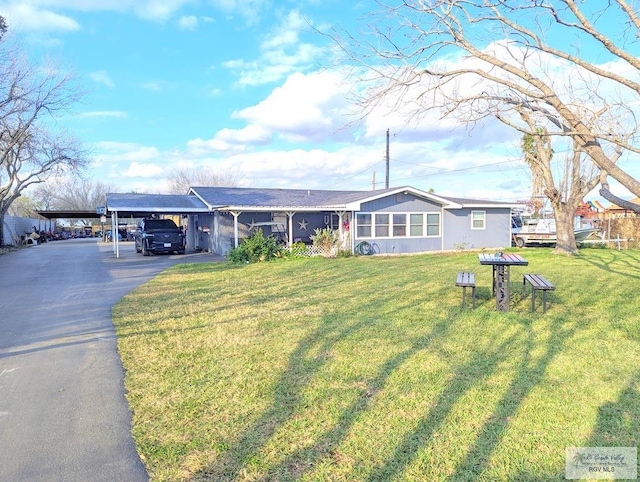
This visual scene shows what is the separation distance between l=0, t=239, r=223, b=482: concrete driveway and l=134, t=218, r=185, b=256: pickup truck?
10895 millimetres

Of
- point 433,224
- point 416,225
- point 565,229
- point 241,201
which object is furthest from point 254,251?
point 565,229

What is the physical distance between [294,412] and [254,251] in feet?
42.5

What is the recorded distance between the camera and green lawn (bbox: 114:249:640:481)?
2.84m

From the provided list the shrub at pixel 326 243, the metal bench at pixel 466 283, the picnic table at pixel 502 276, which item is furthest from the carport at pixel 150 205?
the picnic table at pixel 502 276

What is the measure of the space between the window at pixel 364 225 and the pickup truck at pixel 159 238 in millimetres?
8482

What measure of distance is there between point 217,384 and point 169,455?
1.20 meters

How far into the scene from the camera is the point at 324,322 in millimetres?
6426

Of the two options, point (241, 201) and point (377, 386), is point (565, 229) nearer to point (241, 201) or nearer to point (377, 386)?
point (241, 201)

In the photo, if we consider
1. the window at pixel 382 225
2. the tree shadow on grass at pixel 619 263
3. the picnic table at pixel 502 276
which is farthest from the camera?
the window at pixel 382 225

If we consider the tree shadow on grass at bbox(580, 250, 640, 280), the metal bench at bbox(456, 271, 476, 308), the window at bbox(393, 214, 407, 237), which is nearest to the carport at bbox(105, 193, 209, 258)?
the window at bbox(393, 214, 407, 237)

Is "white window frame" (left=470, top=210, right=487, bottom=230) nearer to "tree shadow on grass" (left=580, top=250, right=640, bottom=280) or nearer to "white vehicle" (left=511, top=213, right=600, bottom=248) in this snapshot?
"white vehicle" (left=511, top=213, right=600, bottom=248)

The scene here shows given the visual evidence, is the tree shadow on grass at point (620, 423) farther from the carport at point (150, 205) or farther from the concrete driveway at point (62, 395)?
the carport at point (150, 205)

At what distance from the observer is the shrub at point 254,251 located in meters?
15.9

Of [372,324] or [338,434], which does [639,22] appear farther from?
[338,434]
